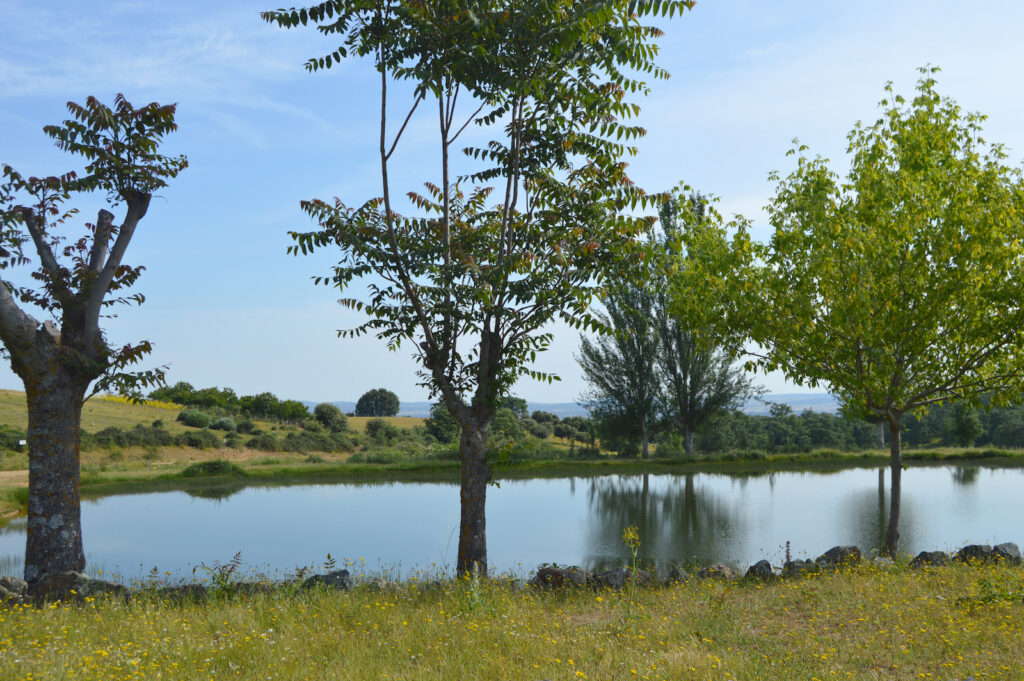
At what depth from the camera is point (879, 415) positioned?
13.0m

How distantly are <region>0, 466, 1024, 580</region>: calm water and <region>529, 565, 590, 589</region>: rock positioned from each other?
259 centimetres

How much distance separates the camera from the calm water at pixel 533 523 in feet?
47.0

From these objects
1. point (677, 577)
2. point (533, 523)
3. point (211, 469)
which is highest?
point (677, 577)

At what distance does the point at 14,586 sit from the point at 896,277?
48.8ft

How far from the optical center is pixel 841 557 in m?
10.9

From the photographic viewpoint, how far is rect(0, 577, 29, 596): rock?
9180mm

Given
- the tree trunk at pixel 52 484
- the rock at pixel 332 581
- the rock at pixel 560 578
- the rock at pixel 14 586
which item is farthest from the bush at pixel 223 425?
the rock at pixel 560 578

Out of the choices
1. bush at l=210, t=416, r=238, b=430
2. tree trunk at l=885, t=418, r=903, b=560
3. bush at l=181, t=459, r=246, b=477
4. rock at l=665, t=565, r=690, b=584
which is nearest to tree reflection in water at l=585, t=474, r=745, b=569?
rock at l=665, t=565, r=690, b=584

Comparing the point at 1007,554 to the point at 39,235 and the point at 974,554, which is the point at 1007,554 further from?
the point at 39,235

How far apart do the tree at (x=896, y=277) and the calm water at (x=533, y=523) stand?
421 cm

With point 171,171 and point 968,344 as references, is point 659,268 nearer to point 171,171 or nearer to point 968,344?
point 968,344

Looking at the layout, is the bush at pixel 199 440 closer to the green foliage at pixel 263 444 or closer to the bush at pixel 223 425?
Answer: the green foliage at pixel 263 444

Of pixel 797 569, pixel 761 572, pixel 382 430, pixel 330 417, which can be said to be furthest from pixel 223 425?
pixel 797 569

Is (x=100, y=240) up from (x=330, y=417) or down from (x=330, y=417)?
up
